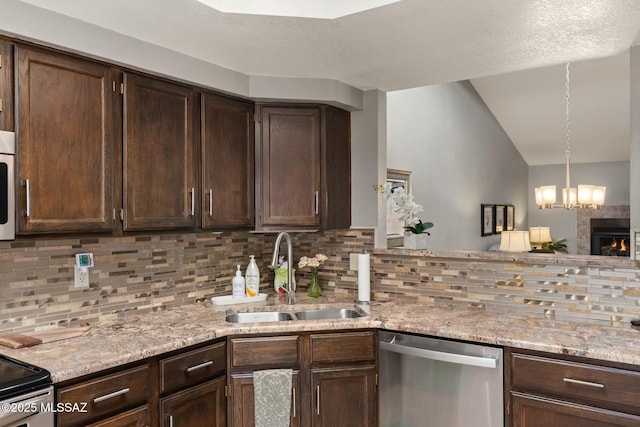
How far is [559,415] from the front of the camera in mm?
2029

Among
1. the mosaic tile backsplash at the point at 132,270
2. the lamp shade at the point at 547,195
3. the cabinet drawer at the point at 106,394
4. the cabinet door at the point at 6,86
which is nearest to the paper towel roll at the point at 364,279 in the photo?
the mosaic tile backsplash at the point at 132,270

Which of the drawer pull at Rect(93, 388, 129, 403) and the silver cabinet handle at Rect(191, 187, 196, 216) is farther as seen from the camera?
the silver cabinet handle at Rect(191, 187, 196, 216)

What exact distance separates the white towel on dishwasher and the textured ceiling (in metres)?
1.60

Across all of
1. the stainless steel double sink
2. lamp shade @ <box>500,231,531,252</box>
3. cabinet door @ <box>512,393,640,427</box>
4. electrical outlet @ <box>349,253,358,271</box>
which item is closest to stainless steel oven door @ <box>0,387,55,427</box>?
the stainless steel double sink

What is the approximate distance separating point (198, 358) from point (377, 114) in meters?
1.88

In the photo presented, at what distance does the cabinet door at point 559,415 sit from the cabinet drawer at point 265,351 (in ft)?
3.36

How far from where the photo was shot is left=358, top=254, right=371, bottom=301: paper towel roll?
3.00 metres

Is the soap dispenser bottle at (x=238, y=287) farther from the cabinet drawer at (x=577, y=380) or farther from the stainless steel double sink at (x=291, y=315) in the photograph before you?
the cabinet drawer at (x=577, y=380)

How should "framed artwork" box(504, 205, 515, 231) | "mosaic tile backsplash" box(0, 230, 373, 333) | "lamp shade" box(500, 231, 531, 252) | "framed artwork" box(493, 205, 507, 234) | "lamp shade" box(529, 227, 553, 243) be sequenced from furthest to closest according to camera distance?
"framed artwork" box(504, 205, 515, 231), "framed artwork" box(493, 205, 507, 234), "lamp shade" box(529, 227, 553, 243), "lamp shade" box(500, 231, 531, 252), "mosaic tile backsplash" box(0, 230, 373, 333)

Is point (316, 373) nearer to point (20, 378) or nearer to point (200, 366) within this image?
point (200, 366)

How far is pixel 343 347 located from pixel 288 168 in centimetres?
112

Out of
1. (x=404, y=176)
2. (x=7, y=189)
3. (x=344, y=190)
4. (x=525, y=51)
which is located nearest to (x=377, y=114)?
(x=344, y=190)

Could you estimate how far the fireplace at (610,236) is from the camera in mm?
7187

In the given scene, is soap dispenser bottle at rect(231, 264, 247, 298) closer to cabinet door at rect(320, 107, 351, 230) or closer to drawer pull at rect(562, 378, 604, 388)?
cabinet door at rect(320, 107, 351, 230)
